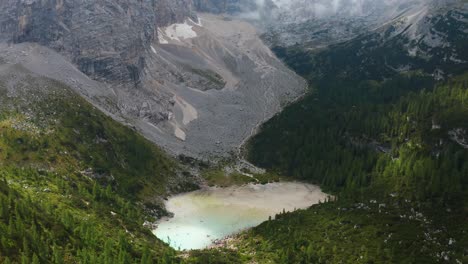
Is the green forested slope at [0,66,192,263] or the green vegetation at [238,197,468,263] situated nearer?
the green forested slope at [0,66,192,263]

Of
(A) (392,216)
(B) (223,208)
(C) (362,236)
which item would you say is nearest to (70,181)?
(B) (223,208)

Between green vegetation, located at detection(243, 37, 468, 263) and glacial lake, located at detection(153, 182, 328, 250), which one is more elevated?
green vegetation, located at detection(243, 37, 468, 263)

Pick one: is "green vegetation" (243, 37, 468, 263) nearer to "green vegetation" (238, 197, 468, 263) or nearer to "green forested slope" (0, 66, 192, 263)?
"green vegetation" (238, 197, 468, 263)

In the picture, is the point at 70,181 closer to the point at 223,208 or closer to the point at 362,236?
the point at 223,208

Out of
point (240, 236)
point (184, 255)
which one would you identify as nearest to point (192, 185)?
point (240, 236)

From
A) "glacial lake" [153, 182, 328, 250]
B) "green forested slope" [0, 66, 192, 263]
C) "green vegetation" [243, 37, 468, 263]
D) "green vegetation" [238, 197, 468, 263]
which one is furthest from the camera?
"glacial lake" [153, 182, 328, 250]

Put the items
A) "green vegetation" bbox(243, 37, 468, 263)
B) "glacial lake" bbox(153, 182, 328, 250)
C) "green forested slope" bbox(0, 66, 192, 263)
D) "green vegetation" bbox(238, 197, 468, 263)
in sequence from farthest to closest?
"glacial lake" bbox(153, 182, 328, 250) < "green vegetation" bbox(243, 37, 468, 263) < "green vegetation" bbox(238, 197, 468, 263) < "green forested slope" bbox(0, 66, 192, 263)

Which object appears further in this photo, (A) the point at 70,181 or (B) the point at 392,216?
(A) the point at 70,181

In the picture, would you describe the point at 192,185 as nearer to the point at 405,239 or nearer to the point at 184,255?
the point at 184,255

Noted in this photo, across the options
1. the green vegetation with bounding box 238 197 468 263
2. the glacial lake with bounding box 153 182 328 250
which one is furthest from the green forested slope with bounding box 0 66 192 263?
the green vegetation with bounding box 238 197 468 263
